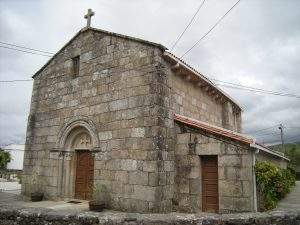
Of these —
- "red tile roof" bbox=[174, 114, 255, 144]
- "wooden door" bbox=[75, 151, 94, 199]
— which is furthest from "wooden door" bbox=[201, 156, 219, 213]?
"wooden door" bbox=[75, 151, 94, 199]

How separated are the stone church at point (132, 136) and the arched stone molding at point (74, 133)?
37 mm

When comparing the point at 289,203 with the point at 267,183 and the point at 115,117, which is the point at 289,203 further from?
the point at 115,117

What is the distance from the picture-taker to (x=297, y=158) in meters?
49.4

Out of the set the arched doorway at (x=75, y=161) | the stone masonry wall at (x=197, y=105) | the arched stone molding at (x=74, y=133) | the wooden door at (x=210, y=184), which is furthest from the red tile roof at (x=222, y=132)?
the arched doorway at (x=75, y=161)

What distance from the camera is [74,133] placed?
36.9 ft

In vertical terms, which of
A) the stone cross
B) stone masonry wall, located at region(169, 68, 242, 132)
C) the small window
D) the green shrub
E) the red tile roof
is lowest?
the green shrub

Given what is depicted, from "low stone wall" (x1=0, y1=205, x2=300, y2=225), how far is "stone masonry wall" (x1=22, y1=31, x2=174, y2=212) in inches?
143

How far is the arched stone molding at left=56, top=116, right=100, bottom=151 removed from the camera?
1008 cm

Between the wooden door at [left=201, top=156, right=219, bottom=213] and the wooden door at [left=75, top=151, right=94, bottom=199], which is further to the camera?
the wooden door at [left=75, top=151, right=94, bottom=199]

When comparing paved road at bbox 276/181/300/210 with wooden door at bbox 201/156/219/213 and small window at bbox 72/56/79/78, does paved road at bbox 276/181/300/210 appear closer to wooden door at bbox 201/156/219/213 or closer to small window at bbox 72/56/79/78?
wooden door at bbox 201/156/219/213

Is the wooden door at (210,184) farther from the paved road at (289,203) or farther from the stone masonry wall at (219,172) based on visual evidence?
the paved road at (289,203)

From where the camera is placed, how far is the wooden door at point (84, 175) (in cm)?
1061

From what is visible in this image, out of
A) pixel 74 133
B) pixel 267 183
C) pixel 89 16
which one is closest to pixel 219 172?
pixel 267 183

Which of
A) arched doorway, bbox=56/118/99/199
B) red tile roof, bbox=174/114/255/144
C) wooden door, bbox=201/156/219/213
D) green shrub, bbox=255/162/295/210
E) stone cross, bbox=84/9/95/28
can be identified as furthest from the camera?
stone cross, bbox=84/9/95/28
